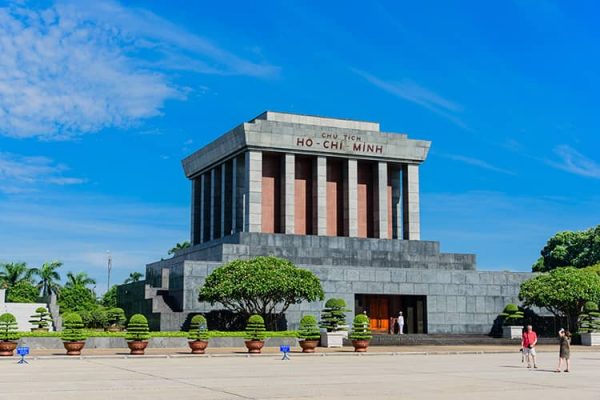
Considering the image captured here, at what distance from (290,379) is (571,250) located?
72323 millimetres

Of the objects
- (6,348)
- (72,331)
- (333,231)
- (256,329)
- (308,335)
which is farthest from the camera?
(333,231)

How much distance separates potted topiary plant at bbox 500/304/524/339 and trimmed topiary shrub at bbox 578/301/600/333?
3.78m

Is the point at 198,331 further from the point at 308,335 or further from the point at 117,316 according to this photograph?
the point at 117,316

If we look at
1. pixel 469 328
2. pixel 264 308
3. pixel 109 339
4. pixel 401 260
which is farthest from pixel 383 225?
pixel 109 339

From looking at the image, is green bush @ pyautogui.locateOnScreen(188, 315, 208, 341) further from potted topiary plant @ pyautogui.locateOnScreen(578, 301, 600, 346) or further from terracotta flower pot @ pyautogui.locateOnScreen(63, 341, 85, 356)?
potted topiary plant @ pyautogui.locateOnScreen(578, 301, 600, 346)

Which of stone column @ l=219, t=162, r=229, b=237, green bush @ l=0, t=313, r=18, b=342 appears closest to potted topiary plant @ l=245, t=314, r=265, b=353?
green bush @ l=0, t=313, r=18, b=342

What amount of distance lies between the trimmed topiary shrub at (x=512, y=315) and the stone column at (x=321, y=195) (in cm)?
1343

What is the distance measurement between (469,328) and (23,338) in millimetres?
28023

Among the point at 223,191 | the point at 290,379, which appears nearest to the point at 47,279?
the point at 223,191

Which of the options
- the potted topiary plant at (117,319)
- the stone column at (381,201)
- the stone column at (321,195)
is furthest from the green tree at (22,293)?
the stone column at (381,201)

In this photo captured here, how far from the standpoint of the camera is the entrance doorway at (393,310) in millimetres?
50531

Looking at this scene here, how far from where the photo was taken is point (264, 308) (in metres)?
44.0

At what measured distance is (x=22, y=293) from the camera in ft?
267

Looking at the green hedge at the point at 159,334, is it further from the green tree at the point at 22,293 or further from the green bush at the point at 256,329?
the green tree at the point at 22,293
